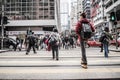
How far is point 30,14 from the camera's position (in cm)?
9062

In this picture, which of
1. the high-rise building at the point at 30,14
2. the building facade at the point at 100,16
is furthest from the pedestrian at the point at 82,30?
the building facade at the point at 100,16

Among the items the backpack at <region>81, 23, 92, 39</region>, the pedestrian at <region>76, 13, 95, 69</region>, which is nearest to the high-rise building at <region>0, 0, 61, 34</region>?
the pedestrian at <region>76, 13, 95, 69</region>

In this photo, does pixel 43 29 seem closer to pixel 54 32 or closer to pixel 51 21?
pixel 51 21

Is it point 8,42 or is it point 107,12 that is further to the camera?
point 107,12

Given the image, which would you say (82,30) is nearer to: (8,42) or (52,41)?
(52,41)

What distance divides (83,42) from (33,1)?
3256 inches

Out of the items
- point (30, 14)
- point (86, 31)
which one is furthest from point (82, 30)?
point (30, 14)

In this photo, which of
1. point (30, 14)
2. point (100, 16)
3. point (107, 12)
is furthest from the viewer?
point (100, 16)

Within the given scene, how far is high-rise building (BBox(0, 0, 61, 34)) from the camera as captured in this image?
8950 centimetres

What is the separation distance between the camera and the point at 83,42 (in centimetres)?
1016

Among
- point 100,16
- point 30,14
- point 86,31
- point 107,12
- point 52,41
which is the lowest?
point 52,41

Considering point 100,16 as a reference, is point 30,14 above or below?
below

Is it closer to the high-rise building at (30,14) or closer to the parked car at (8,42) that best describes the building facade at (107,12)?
the high-rise building at (30,14)

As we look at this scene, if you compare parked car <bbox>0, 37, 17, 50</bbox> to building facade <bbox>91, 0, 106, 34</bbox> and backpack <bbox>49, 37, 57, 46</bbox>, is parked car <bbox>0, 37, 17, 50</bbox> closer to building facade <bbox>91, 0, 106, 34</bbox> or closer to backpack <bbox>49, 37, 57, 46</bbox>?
backpack <bbox>49, 37, 57, 46</bbox>
